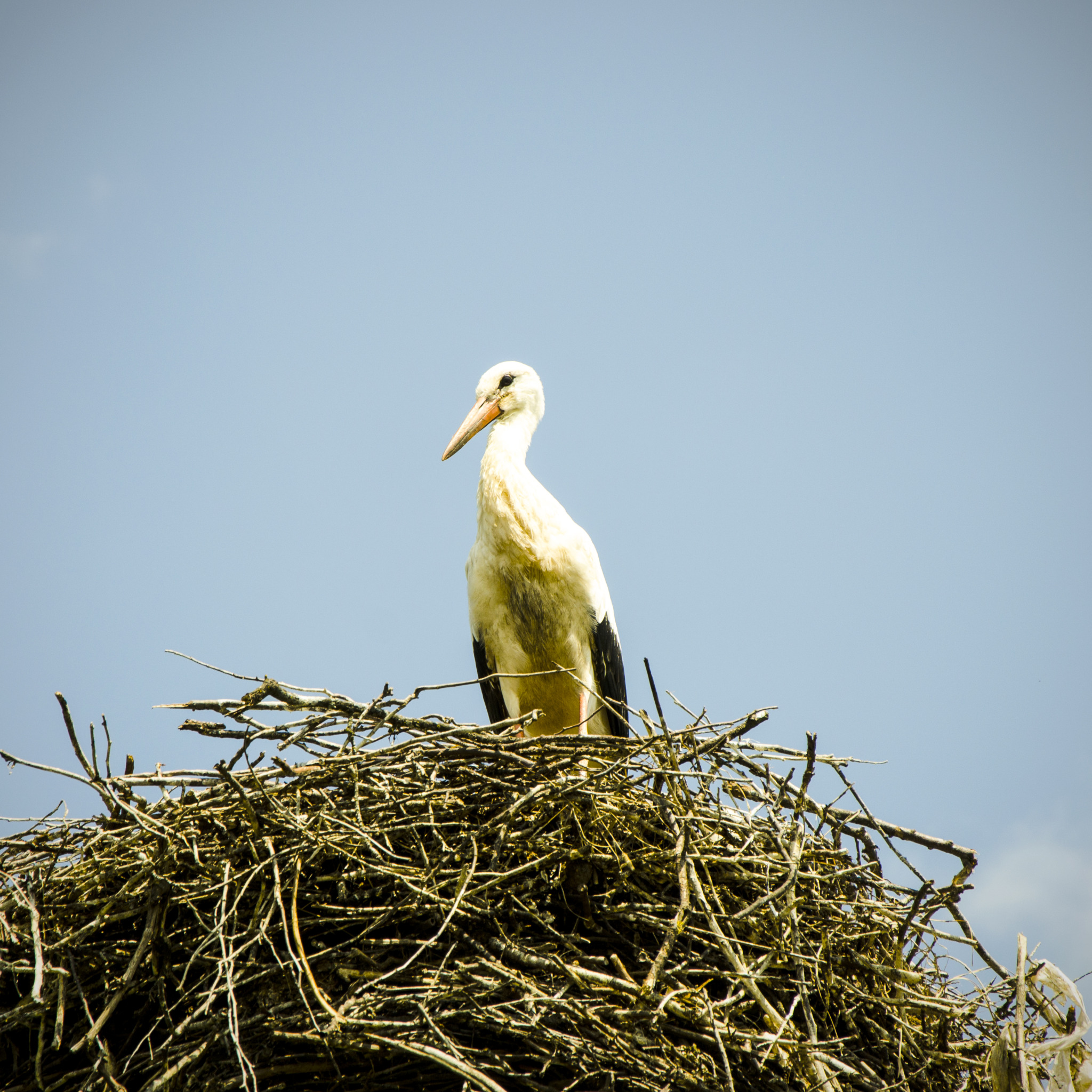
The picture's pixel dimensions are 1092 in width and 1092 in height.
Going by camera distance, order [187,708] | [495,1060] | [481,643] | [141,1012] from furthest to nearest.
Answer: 1. [481,643]
2. [187,708]
3. [141,1012]
4. [495,1060]

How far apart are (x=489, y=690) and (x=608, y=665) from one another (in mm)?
425

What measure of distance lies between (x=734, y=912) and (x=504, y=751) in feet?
1.80

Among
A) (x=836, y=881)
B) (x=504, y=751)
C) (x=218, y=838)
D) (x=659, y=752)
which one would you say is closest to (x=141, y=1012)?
(x=218, y=838)

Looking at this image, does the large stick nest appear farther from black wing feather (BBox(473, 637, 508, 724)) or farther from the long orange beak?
the long orange beak

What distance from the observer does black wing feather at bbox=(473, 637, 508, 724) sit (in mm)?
3355

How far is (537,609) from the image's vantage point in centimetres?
319

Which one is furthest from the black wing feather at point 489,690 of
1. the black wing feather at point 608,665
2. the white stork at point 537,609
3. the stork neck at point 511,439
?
the stork neck at point 511,439

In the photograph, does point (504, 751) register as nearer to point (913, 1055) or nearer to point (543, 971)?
point (543, 971)

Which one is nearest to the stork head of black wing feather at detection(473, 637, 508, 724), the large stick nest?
black wing feather at detection(473, 637, 508, 724)

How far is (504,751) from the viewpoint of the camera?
2.03 m

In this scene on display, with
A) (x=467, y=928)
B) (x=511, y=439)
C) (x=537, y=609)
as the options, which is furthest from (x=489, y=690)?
(x=467, y=928)

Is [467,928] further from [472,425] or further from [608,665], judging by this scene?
[472,425]

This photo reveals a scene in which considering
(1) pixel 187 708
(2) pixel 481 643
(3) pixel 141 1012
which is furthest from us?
(2) pixel 481 643

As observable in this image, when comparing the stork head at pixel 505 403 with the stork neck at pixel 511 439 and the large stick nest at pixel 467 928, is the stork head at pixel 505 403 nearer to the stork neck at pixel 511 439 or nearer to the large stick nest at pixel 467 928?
the stork neck at pixel 511 439
